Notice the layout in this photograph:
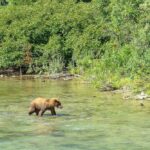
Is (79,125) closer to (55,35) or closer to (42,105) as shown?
(42,105)

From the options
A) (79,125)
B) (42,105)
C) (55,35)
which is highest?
(55,35)

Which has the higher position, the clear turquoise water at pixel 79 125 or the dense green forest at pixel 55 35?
the dense green forest at pixel 55 35

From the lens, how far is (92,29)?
51219 mm

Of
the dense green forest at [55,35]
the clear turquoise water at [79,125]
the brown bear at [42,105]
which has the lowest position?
the clear turquoise water at [79,125]

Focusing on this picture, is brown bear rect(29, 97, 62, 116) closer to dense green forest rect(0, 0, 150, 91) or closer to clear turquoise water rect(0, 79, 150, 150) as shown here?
clear turquoise water rect(0, 79, 150, 150)

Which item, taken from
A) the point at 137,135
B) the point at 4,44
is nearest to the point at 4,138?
the point at 137,135

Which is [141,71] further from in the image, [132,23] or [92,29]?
[92,29]

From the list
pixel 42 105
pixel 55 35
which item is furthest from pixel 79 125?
pixel 55 35

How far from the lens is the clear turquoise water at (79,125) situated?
15414 millimetres

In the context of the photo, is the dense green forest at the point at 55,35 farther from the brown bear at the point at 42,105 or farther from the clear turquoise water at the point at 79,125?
the brown bear at the point at 42,105

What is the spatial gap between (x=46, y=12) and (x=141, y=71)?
27517 millimetres

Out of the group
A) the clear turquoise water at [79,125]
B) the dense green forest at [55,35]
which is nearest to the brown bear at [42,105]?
the clear turquoise water at [79,125]

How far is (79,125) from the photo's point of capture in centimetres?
1867

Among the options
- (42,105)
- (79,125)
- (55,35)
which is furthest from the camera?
(55,35)
